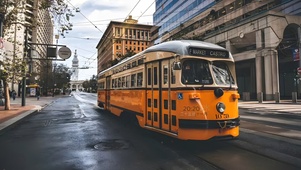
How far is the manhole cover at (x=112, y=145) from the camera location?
7.63m

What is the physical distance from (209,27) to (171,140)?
41063mm

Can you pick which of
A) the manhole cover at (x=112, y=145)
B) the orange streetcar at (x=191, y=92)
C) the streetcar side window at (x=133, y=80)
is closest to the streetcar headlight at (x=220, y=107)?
the orange streetcar at (x=191, y=92)

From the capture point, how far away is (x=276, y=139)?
8617 mm

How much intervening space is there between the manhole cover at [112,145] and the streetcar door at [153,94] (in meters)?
1.12

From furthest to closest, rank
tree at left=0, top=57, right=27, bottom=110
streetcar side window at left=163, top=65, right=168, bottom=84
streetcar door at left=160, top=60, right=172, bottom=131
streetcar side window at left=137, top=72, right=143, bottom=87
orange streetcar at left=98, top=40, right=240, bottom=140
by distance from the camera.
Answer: tree at left=0, top=57, right=27, bottom=110, streetcar side window at left=137, top=72, right=143, bottom=87, streetcar side window at left=163, top=65, right=168, bottom=84, streetcar door at left=160, top=60, right=172, bottom=131, orange streetcar at left=98, top=40, right=240, bottom=140

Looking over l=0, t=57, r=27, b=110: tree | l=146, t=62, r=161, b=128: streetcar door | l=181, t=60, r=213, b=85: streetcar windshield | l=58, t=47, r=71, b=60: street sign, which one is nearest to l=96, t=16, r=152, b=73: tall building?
l=58, t=47, r=71, b=60: street sign

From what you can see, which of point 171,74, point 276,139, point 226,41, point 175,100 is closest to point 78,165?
point 175,100

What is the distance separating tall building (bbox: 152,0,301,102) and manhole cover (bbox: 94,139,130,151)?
1009 inches

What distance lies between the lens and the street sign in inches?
843

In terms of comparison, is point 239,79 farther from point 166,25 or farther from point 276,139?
point 276,139

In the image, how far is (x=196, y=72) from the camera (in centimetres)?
733

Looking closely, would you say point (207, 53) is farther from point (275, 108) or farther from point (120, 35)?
point (120, 35)

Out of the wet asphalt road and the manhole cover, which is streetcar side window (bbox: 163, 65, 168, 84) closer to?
the wet asphalt road

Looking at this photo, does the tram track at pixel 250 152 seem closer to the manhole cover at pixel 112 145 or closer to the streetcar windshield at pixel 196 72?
the manhole cover at pixel 112 145
